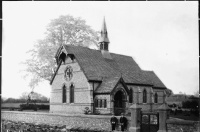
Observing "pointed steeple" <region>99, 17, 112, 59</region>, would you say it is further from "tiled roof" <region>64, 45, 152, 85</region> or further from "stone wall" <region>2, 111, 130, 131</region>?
"stone wall" <region>2, 111, 130, 131</region>

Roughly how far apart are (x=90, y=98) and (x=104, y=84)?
1.83m

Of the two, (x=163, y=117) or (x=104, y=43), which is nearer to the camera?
(x=163, y=117)

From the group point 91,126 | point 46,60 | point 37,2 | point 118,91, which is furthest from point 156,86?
point 37,2

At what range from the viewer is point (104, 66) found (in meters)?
28.2

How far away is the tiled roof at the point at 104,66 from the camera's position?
85.7ft

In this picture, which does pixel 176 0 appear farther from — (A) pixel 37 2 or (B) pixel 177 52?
(A) pixel 37 2

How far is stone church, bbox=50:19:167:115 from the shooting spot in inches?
977

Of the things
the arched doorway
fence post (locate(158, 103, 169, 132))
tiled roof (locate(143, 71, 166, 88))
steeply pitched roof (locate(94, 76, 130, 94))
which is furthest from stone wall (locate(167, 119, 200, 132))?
tiled roof (locate(143, 71, 166, 88))

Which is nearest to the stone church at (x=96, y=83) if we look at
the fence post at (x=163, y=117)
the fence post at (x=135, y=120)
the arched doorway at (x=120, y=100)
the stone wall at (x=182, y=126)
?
the arched doorway at (x=120, y=100)

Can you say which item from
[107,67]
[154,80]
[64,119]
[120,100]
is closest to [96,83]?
[120,100]

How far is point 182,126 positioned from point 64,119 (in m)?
9.22

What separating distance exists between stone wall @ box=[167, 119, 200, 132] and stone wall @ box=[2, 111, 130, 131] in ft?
14.2

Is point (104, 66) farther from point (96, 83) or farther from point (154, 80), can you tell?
point (154, 80)

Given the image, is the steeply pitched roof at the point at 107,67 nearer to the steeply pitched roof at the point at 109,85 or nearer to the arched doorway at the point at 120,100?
the steeply pitched roof at the point at 109,85
